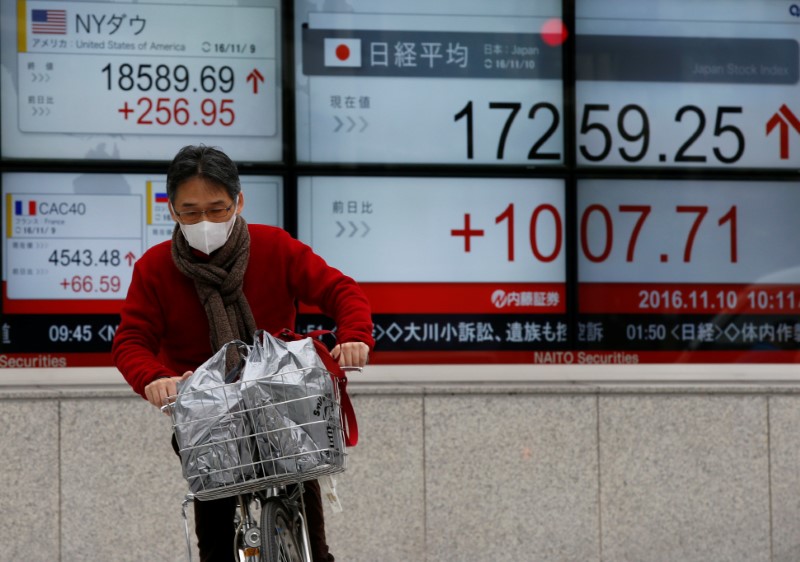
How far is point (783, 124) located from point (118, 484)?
4.19 metres

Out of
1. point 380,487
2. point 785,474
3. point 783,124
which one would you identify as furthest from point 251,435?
point 783,124

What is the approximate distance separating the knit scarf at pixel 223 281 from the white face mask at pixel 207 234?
0.05 m

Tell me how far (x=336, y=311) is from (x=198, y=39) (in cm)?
317

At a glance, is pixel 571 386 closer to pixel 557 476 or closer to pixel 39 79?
pixel 557 476

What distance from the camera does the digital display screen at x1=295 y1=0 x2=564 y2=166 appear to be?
252 inches

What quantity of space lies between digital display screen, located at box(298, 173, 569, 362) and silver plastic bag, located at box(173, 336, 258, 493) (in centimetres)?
322

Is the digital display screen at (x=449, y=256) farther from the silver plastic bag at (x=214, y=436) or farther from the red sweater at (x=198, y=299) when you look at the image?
the silver plastic bag at (x=214, y=436)

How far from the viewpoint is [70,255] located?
247 inches

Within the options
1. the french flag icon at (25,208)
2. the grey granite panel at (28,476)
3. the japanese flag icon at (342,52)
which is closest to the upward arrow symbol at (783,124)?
the japanese flag icon at (342,52)

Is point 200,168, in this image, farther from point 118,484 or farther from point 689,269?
point 689,269

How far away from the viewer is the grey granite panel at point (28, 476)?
19.8 ft

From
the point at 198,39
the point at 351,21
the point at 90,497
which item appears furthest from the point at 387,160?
the point at 90,497

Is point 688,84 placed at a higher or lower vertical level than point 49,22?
lower

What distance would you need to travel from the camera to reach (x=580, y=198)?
6.55m
